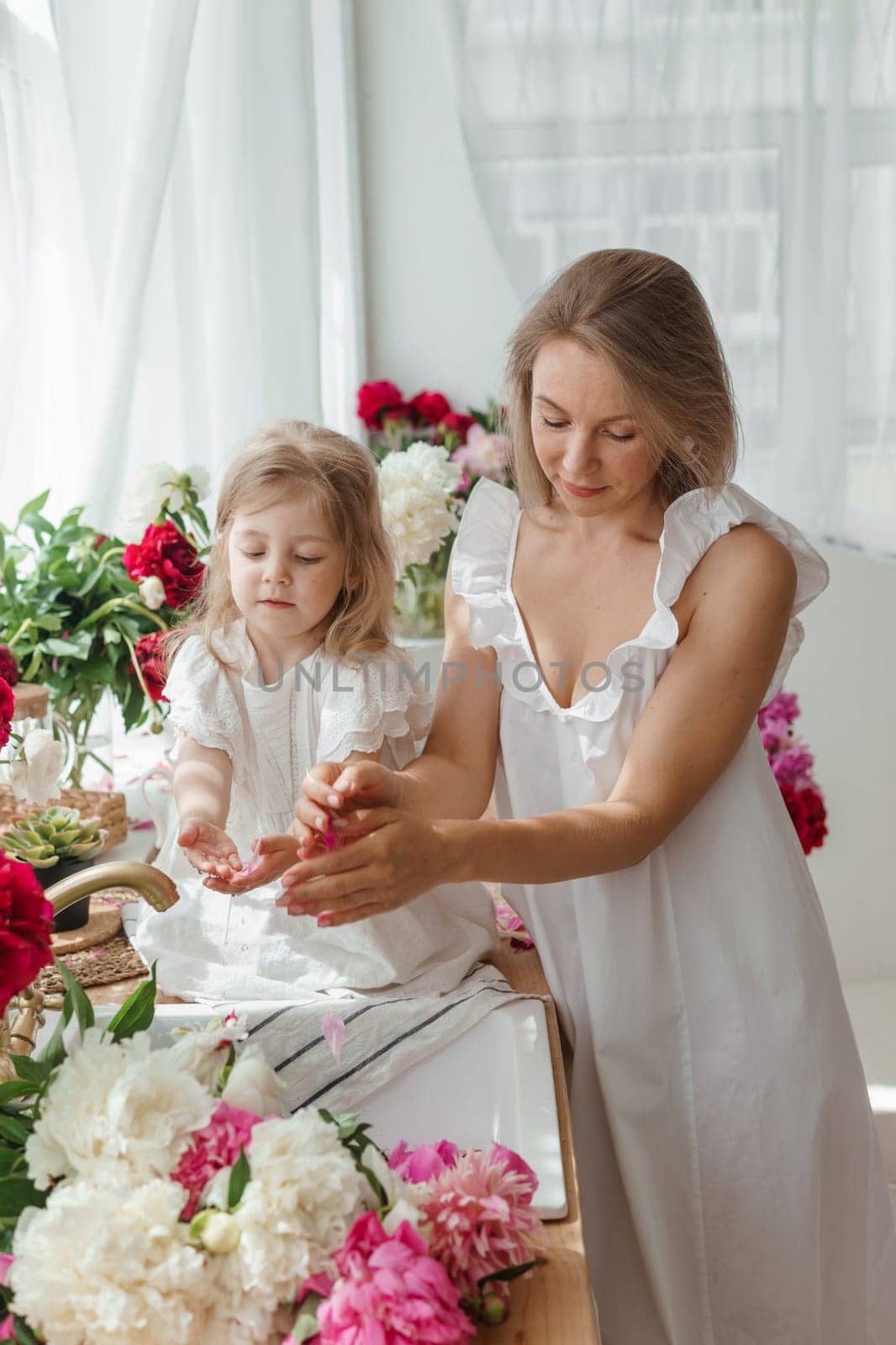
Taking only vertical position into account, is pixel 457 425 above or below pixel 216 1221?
above

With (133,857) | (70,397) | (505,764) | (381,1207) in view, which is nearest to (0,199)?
(70,397)

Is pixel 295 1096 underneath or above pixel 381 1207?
underneath

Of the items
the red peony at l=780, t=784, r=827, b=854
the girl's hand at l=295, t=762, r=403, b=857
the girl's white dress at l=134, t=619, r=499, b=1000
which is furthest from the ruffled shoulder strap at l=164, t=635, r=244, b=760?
the red peony at l=780, t=784, r=827, b=854

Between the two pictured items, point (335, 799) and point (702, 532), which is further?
point (702, 532)

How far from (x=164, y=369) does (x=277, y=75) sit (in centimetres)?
66

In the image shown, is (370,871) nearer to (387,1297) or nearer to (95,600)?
(387,1297)

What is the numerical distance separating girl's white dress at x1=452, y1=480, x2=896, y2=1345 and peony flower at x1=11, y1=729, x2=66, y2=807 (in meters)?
0.50

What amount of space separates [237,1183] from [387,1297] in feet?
0.30

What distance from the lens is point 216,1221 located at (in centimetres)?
63

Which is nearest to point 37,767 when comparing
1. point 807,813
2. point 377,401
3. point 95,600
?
point 95,600

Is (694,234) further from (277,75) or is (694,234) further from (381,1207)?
(381,1207)

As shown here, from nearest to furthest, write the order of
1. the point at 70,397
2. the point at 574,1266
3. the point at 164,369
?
the point at 574,1266 < the point at 70,397 < the point at 164,369

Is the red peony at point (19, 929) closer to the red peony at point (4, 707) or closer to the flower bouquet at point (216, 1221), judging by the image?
the flower bouquet at point (216, 1221)

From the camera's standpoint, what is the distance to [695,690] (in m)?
1.16
